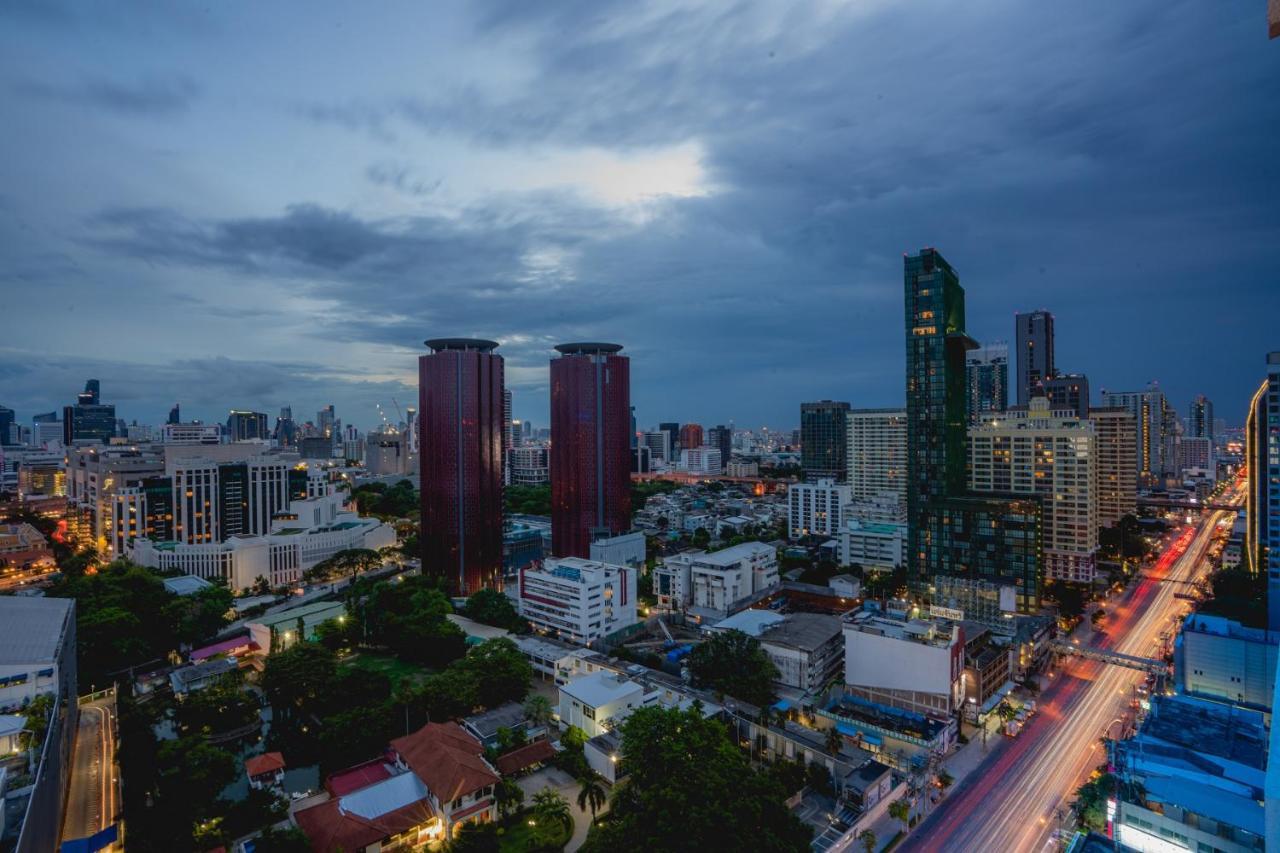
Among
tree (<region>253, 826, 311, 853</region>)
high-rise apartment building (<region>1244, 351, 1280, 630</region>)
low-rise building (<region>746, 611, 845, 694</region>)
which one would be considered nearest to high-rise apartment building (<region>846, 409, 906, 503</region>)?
high-rise apartment building (<region>1244, 351, 1280, 630</region>)

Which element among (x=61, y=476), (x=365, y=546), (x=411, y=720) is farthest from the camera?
(x=61, y=476)

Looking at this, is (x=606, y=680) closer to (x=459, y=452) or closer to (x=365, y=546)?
(x=459, y=452)

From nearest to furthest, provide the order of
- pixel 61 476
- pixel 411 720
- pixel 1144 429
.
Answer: pixel 411 720 < pixel 61 476 < pixel 1144 429

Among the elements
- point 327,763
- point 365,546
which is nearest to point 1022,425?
point 327,763

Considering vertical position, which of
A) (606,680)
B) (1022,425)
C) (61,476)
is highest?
(1022,425)

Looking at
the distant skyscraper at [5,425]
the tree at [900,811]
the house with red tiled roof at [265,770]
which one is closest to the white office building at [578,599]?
the house with red tiled roof at [265,770]

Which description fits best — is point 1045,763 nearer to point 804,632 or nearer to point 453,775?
point 804,632

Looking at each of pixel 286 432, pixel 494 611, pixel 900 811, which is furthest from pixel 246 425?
pixel 900 811

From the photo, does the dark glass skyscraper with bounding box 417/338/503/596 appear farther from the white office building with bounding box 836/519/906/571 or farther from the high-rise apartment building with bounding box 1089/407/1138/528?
the high-rise apartment building with bounding box 1089/407/1138/528
